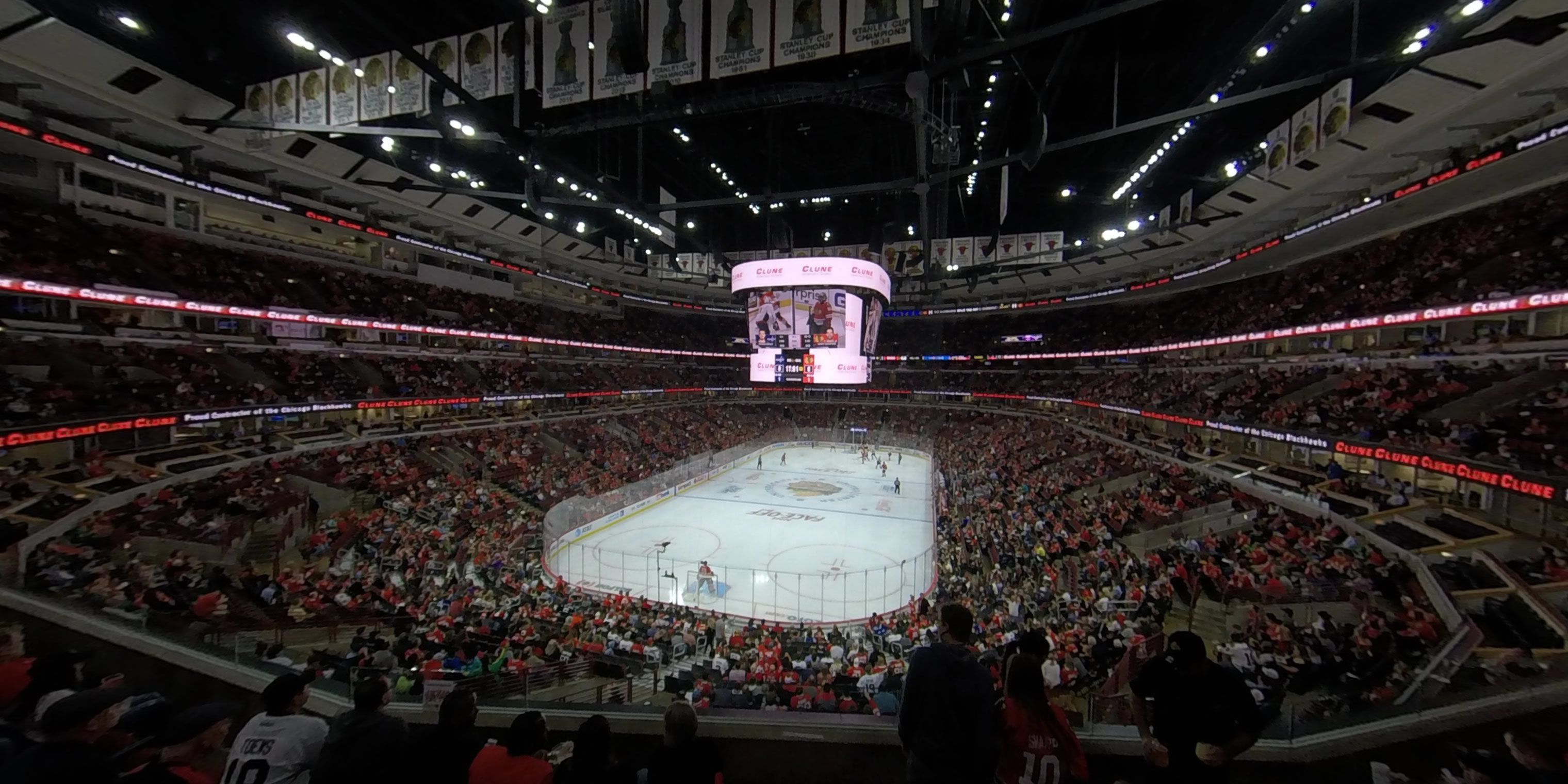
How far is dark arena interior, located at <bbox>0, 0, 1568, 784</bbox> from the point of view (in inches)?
117

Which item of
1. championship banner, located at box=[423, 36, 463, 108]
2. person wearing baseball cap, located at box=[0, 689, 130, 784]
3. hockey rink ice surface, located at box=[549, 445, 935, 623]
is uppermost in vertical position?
championship banner, located at box=[423, 36, 463, 108]

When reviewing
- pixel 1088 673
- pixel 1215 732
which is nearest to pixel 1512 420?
pixel 1088 673

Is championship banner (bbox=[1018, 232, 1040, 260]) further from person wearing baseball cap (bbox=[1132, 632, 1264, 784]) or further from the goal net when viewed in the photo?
person wearing baseball cap (bbox=[1132, 632, 1264, 784])

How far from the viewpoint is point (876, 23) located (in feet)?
24.0

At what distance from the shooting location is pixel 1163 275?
93.4ft

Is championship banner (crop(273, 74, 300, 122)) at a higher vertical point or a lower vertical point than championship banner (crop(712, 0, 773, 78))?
higher

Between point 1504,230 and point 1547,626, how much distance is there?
11672 millimetres

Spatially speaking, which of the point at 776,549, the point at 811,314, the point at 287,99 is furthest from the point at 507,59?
the point at 776,549

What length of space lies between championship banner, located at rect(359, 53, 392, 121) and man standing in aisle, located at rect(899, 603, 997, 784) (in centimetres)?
1218

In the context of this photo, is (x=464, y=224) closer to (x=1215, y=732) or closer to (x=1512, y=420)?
(x=1215, y=732)

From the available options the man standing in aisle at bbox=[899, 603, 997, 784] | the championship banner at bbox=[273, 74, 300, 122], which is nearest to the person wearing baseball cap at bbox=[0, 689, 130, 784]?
the man standing in aisle at bbox=[899, 603, 997, 784]

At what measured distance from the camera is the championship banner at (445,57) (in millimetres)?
9430

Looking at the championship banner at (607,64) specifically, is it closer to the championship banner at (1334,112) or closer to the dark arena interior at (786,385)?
the dark arena interior at (786,385)

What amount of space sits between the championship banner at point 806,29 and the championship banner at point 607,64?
87.5 inches
